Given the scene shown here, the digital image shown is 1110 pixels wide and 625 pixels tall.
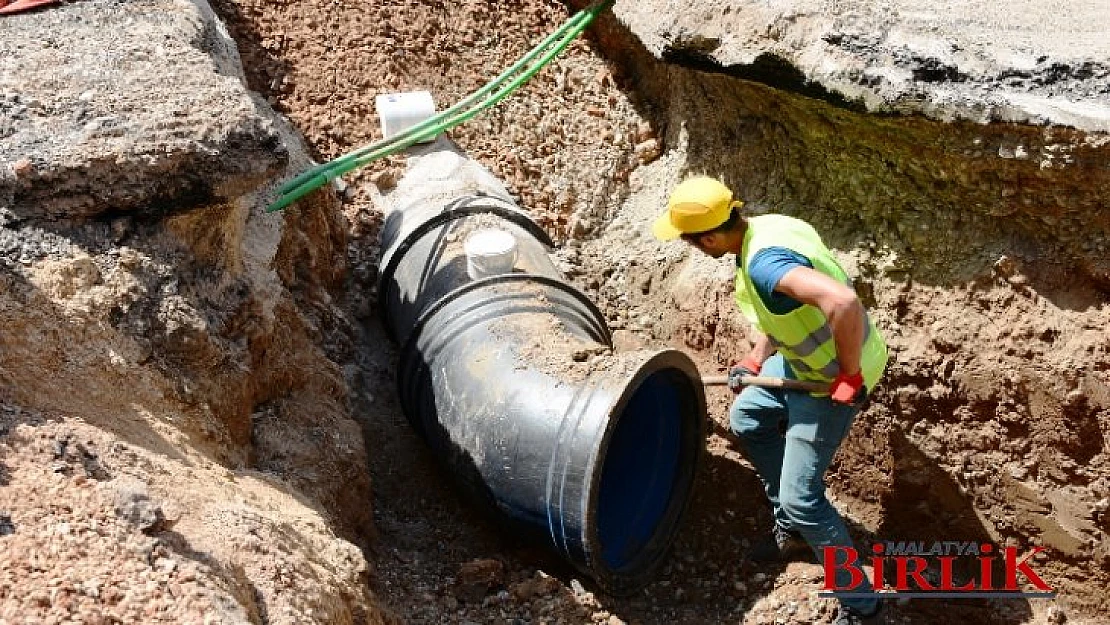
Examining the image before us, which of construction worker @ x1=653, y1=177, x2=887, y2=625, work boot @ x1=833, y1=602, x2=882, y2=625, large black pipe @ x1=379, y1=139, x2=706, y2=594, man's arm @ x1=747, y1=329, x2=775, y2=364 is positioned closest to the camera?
construction worker @ x1=653, y1=177, x2=887, y2=625

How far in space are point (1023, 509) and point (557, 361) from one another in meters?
1.80

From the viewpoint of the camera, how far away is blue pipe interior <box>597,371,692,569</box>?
408 cm

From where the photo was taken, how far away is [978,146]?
145 inches

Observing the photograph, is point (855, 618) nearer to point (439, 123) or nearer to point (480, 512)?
point (480, 512)

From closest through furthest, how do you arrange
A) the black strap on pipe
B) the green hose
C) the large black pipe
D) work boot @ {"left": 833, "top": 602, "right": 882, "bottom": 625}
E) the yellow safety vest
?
1. the yellow safety vest
2. the large black pipe
3. work boot @ {"left": 833, "top": 602, "right": 882, "bottom": 625}
4. the green hose
5. the black strap on pipe

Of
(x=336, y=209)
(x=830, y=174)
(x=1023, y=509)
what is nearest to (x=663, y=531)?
(x=1023, y=509)

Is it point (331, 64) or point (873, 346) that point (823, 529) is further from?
point (331, 64)

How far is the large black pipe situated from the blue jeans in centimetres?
26

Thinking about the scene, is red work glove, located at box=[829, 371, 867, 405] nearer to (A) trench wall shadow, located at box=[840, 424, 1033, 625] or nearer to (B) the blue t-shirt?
(B) the blue t-shirt

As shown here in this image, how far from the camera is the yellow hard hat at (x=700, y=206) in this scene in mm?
3314

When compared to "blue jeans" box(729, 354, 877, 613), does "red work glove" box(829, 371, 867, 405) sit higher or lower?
higher

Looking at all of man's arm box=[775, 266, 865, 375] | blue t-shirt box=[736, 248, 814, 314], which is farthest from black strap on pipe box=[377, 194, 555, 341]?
man's arm box=[775, 266, 865, 375]

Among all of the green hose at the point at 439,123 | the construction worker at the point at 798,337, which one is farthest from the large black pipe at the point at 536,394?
the construction worker at the point at 798,337

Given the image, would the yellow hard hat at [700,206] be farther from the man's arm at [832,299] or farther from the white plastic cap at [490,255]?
the white plastic cap at [490,255]
